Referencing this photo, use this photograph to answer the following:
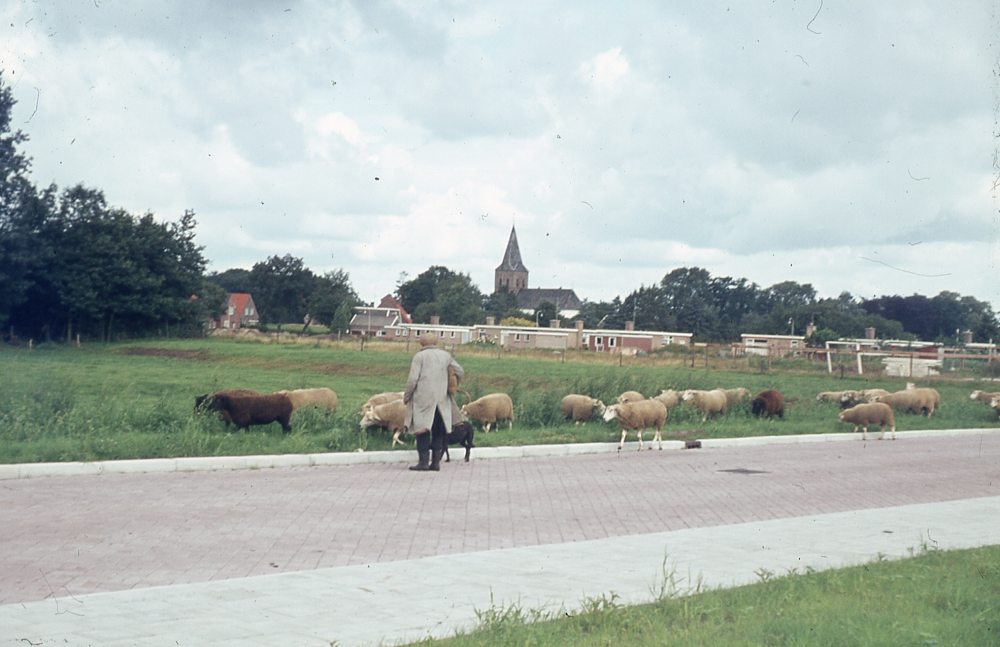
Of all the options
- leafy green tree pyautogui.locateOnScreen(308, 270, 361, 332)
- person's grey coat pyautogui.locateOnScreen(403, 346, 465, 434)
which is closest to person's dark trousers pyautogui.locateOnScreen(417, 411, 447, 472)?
person's grey coat pyautogui.locateOnScreen(403, 346, 465, 434)

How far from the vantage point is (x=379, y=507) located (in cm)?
996

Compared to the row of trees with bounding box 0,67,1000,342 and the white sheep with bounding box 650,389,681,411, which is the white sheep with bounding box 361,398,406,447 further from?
the row of trees with bounding box 0,67,1000,342

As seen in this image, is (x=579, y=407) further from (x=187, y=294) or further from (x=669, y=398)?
(x=187, y=294)

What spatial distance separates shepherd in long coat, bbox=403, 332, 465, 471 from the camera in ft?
43.5

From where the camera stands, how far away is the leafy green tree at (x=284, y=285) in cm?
8719

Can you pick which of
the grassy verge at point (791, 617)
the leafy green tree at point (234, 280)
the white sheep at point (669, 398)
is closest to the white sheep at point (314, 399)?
the white sheep at point (669, 398)

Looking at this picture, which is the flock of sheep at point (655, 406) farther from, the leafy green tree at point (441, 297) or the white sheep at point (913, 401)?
the leafy green tree at point (441, 297)

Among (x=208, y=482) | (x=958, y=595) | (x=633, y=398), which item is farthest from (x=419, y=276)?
(x=958, y=595)

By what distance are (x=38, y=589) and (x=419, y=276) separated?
91.9 metres

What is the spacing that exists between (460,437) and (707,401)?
11.0 meters

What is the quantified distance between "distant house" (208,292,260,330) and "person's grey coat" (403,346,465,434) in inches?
2909

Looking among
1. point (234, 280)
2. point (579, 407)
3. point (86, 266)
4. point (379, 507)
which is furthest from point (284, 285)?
point (379, 507)

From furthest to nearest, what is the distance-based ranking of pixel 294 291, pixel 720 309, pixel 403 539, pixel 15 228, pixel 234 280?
pixel 234 280, pixel 720 309, pixel 294 291, pixel 15 228, pixel 403 539

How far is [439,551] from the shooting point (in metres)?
7.81
